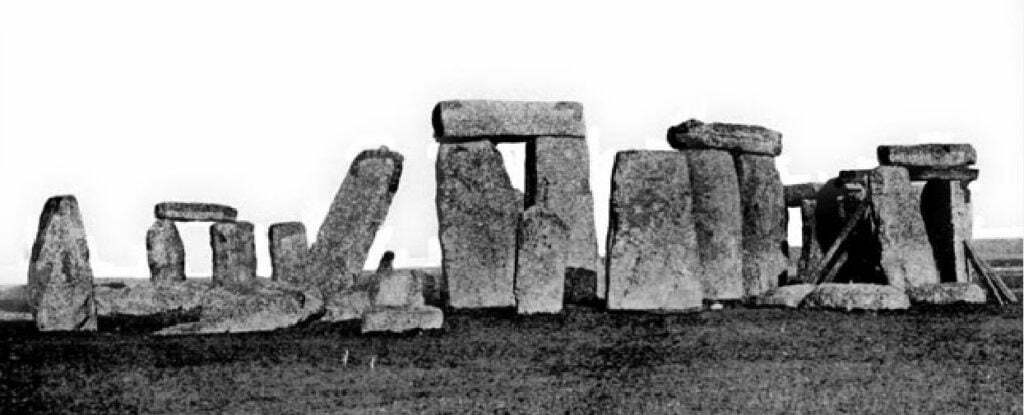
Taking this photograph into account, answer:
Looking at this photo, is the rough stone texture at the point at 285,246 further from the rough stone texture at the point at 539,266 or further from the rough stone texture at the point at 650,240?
the rough stone texture at the point at 650,240

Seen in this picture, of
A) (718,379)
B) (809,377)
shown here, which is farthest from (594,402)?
(809,377)

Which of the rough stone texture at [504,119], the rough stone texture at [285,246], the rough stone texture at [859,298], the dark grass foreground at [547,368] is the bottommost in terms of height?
the dark grass foreground at [547,368]

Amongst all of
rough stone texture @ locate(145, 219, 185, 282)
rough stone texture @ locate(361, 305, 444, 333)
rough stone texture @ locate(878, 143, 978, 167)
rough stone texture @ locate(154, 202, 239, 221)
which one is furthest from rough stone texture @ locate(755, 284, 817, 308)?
rough stone texture @ locate(145, 219, 185, 282)

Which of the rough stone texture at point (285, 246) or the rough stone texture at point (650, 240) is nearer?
the rough stone texture at point (650, 240)

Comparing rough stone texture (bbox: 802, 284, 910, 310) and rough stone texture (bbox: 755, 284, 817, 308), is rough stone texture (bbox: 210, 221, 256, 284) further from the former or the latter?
rough stone texture (bbox: 802, 284, 910, 310)

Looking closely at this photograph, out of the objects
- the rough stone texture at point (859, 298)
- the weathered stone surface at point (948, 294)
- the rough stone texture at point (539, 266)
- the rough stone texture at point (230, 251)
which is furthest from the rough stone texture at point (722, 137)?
the rough stone texture at point (230, 251)

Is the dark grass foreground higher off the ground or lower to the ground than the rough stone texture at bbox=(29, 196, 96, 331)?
lower

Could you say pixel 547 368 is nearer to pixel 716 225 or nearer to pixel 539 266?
pixel 539 266
